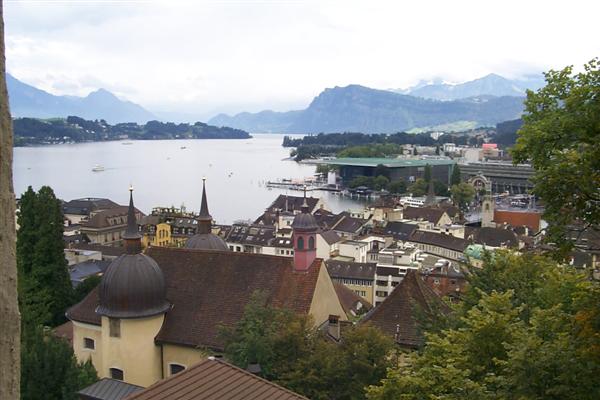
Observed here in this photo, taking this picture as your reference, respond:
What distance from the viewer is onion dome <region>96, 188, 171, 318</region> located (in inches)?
886

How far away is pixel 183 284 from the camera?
24.4 meters

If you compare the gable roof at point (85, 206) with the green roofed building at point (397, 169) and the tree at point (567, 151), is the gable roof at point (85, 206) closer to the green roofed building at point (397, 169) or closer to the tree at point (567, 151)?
the tree at point (567, 151)

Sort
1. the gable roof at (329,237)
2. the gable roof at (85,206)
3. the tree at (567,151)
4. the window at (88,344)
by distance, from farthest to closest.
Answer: the gable roof at (85,206)
the gable roof at (329,237)
the window at (88,344)
the tree at (567,151)

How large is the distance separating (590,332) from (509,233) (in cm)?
6059

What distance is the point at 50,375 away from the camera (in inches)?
765

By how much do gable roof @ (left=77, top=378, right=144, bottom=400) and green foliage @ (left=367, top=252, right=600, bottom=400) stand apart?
963 centimetres

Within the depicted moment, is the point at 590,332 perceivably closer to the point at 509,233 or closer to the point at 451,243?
the point at 451,243

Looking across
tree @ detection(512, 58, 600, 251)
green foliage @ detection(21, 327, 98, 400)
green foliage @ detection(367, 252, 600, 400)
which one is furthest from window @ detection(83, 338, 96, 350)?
tree @ detection(512, 58, 600, 251)

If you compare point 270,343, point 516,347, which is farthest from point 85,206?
point 516,347

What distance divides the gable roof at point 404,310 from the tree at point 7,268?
18238 millimetres

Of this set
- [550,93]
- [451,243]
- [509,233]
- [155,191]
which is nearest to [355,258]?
[451,243]

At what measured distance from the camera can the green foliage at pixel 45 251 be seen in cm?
3219

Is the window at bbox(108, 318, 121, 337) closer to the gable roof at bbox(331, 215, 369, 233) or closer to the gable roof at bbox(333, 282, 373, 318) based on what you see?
the gable roof at bbox(333, 282, 373, 318)

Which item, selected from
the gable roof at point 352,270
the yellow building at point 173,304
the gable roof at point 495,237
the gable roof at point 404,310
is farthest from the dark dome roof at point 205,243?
the gable roof at point 495,237
